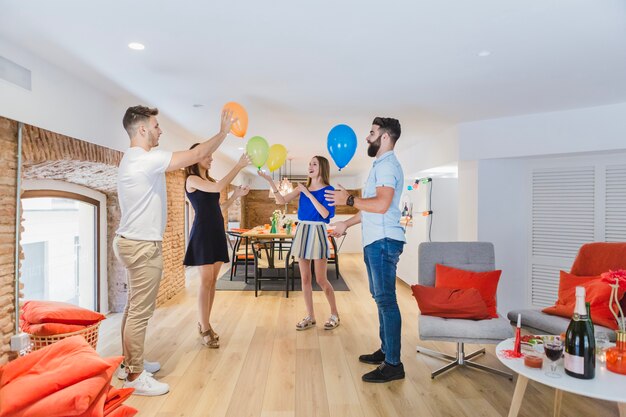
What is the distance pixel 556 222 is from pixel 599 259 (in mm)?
1275

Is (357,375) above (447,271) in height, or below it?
below

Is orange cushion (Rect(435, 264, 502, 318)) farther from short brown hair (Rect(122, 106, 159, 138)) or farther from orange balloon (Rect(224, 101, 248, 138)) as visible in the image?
short brown hair (Rect(122, 106, 159, 138))

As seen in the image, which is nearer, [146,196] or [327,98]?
[146,196]

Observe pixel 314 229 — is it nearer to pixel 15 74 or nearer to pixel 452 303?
pixel 452 303

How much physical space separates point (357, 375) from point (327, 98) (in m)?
2.20

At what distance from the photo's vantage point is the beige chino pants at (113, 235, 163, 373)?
7.84ft

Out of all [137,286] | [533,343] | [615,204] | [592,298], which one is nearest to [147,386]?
[137,286]

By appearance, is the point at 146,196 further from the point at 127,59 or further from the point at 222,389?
the point at 222,389

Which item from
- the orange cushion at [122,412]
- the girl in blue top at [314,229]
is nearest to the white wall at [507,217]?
the girl in blue top at [314,229]

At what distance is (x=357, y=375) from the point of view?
277 cm

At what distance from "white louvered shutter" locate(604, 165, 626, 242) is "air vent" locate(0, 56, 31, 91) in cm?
484

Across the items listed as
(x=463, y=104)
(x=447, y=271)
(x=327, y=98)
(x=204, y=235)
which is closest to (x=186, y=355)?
(x=204, y=235)

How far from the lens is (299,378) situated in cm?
274

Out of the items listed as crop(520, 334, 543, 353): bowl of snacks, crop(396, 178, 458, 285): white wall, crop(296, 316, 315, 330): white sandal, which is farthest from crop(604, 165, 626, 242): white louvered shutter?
crop(296, 316, 315, 330): white sandal
